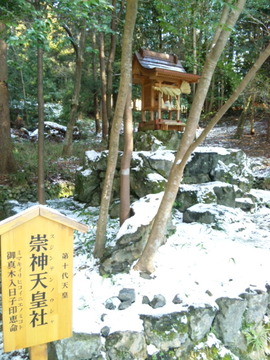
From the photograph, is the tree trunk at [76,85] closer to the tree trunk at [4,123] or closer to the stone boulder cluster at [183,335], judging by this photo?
the tree trunk at [4,123]

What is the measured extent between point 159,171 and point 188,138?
2.74 m

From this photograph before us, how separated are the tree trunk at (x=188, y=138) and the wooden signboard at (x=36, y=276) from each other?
1540mm

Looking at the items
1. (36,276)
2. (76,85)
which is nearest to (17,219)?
(36,276)

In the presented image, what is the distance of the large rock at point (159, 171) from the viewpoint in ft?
20.1

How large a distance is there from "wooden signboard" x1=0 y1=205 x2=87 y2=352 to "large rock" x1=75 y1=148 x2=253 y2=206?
3.68 m

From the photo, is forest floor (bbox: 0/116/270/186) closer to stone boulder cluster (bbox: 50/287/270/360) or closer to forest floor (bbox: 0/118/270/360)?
forest floor (bbox: 0/118/270/360)

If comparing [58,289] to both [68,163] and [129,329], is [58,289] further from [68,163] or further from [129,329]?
[68,163]

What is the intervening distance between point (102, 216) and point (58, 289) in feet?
6.04

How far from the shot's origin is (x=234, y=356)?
320 centimetres

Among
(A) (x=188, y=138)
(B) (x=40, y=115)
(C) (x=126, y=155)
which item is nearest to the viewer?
(A) (x=188, y=138)

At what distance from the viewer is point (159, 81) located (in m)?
6.46

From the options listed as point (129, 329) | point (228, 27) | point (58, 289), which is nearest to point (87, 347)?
point (129, 329)

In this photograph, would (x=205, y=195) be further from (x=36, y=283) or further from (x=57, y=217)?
(x=36, y=283)

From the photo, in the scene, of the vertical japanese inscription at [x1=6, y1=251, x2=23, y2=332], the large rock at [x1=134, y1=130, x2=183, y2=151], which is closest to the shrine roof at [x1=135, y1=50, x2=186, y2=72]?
the large rock at [x1=134, y1=130, x2=183, y2=151]
